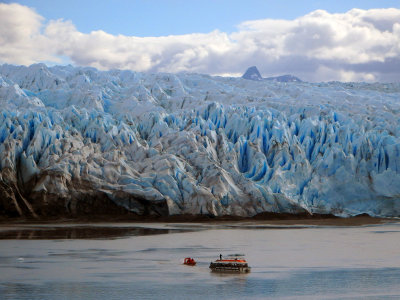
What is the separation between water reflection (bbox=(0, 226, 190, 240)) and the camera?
45.4m

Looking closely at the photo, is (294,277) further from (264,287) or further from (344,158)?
(344,158)

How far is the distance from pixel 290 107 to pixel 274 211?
1672cm

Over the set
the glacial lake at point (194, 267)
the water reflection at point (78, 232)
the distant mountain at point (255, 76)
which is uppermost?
the distant mountain at point (255, 76)

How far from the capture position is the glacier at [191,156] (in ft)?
192

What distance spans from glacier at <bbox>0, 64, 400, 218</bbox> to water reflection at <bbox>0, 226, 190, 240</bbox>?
613 cm

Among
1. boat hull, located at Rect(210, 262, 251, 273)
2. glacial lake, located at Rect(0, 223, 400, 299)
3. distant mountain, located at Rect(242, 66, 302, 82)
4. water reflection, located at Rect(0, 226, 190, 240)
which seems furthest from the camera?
distant mountain, located at Rect(242, 66, 302, 82)

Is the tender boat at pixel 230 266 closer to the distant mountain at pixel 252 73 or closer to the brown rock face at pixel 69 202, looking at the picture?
the brown rock face at pixel 69 202

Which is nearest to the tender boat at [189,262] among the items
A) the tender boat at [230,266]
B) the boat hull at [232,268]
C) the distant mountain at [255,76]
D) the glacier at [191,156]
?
the tender boat at [230,266]

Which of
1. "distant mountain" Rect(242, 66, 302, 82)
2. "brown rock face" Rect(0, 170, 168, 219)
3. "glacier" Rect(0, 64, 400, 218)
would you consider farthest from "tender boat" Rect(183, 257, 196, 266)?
"distant mountain" Rect(242, 66, 302, 82)

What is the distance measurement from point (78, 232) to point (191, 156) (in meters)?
16.5

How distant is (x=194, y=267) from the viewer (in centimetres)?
3145

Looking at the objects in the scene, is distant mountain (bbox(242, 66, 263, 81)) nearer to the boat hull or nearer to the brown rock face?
the brown rock face

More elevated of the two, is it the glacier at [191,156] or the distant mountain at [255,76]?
the distant mountain at [255,76]

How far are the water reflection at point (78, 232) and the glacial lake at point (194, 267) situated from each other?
7cm
